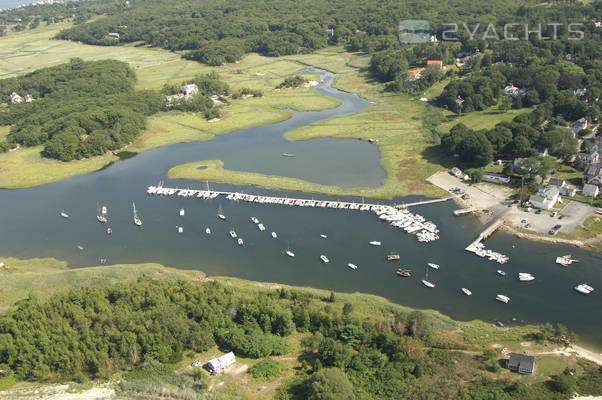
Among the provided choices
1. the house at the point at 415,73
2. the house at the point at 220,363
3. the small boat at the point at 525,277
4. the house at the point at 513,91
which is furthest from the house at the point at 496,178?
the house at the point at 415,73

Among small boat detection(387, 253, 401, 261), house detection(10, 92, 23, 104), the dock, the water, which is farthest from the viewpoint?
house detection(10, 92, 23, 104)

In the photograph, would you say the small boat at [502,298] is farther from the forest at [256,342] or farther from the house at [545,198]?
the house at [545,198]

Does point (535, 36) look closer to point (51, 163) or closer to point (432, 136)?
point (432, 136)

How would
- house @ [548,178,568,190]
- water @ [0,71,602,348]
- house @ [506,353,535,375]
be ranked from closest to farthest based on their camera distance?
house @ [506,353,535,375] → water @ [0,71,602,348] → house @ [548,178,568,190]

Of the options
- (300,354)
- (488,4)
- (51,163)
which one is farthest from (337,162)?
(488,4)

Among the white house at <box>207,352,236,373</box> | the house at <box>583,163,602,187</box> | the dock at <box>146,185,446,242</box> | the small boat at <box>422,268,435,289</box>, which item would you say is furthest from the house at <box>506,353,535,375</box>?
the house at <box>583,163,602,187</box>

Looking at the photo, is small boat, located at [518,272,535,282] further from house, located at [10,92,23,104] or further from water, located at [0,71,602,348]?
house, located at [10,92,23,104]

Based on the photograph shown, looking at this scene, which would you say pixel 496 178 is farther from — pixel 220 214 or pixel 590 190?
pixel 220 214
